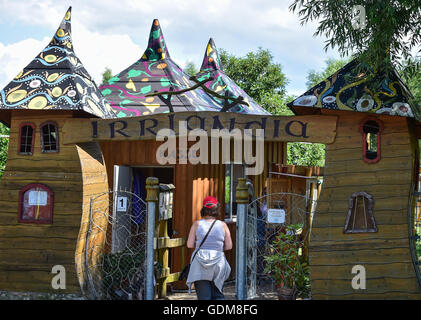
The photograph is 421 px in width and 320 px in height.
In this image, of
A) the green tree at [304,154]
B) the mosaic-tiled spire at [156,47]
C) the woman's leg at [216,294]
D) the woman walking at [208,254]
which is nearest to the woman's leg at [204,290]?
the woman walking at [208,254]

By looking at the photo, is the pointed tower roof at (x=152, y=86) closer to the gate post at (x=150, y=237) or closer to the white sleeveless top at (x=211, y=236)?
the gate post at (x=150, y=237)

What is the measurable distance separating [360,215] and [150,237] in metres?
3.06

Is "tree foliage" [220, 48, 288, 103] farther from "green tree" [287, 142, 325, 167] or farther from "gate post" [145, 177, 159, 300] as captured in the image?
"gate post" [145, 177, 159, 300]

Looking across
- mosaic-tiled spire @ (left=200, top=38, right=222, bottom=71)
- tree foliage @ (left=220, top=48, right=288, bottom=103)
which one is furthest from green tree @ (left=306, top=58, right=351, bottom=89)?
mosaic-tiled spire @ (left=200, top=38, right=222, bottom=71)

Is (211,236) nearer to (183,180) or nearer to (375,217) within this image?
(375,217)

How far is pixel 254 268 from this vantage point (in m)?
8.06

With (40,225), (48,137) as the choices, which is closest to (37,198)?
(40,225)

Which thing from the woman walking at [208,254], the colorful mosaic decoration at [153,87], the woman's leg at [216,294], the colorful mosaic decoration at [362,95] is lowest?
the woman's leg at [216,294]

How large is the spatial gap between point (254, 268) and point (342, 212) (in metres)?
1.76

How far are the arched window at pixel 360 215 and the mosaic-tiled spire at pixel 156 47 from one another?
6.90 meters

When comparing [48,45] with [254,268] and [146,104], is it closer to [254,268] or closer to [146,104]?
[146,104]

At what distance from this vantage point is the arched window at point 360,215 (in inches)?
280

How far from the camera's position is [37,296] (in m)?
7.85
